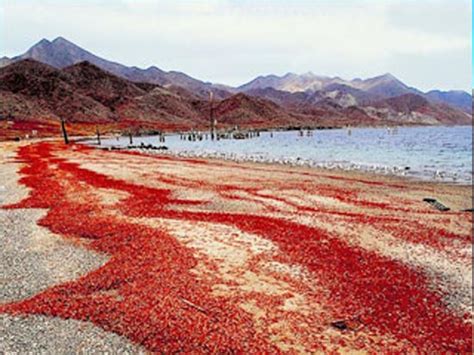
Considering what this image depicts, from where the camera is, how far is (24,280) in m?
11.7

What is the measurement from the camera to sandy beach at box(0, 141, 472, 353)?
902cm

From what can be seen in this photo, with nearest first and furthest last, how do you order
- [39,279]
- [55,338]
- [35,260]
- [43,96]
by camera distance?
[55,338] → [39,279] → [35,260] → [43,96]

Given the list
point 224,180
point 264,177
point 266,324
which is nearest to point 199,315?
point 266,324

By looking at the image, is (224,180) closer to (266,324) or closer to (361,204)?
(361,204)

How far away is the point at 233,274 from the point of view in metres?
12.4

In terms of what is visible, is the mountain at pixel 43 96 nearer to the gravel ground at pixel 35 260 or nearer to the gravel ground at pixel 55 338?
the gravel ground at pixel 35 260

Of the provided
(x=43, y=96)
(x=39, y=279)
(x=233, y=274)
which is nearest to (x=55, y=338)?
(x=39, y=279)

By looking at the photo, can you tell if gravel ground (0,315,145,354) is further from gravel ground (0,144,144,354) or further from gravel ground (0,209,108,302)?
gravel ground (0,209,108,302)

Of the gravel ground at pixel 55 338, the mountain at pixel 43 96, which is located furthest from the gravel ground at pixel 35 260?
the mountain at pixel 43 96

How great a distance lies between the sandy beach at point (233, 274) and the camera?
9016mm

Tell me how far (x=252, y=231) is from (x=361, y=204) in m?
8.71

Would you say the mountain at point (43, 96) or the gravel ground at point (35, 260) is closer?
the gravel ground at point (35, 260)

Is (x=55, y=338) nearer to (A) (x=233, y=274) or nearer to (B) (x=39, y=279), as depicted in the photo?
→ (B) (x=39, y=279)

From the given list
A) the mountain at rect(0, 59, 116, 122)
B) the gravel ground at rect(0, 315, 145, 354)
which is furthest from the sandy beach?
the mountain at rect(0, 59, 116, 122)
